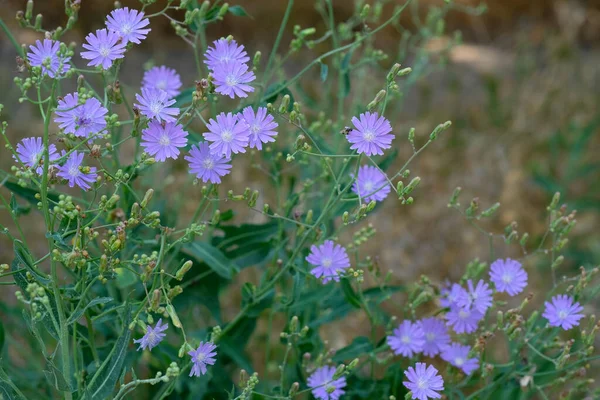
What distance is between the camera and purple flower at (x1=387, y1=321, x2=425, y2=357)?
1255mm

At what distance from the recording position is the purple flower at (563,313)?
3.89 feet

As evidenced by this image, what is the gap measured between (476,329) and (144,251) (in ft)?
1.87

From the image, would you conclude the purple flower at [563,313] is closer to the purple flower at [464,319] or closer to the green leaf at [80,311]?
the purple flower at [464,319]

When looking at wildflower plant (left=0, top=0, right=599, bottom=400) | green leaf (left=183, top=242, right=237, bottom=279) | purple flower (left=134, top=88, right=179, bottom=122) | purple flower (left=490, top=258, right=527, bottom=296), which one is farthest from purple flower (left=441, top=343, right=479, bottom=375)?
purple flower (left=134, top=88, right=179, bottom=122)

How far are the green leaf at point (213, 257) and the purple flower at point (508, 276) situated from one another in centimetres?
43

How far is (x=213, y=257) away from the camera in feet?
4.18

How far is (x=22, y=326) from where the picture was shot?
1.51m

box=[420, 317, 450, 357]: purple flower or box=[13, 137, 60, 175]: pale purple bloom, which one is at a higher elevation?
box=[420, 317, 450, 357]: purple flower

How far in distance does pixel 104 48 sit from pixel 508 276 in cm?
71

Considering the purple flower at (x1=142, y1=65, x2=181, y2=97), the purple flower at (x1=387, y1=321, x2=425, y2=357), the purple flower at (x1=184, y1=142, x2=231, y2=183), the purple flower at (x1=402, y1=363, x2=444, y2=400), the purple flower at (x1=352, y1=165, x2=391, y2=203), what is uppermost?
the purple flower at (x1=142, y1=65, x2=181, y2=97)

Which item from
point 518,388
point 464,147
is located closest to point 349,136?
point 518,388

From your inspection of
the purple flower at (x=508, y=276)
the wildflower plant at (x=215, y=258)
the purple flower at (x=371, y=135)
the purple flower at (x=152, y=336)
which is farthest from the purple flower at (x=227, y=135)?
the purple flower at (x=508, y=276)

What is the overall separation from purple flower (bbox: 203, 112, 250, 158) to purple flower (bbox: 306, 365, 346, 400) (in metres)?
0.38

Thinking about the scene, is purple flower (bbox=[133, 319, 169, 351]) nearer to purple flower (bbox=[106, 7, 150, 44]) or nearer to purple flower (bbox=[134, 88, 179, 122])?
purple flower (bbox=[134, 88, 179, 122])
